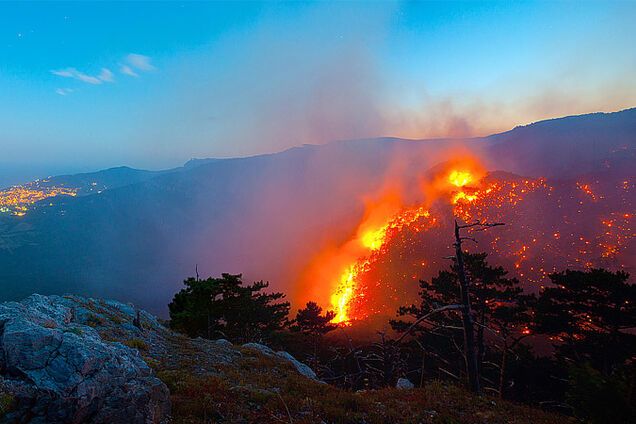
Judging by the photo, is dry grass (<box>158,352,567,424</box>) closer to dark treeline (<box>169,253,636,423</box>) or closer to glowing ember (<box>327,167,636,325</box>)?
dark treeline (<box>169,253,636,423</box>)

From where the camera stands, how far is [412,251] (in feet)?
369

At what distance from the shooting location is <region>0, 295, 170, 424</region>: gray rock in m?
6.67

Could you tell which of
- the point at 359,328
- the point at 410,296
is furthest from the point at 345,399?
the point at 410,296

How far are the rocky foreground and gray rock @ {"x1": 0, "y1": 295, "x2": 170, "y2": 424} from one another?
0.02 meters

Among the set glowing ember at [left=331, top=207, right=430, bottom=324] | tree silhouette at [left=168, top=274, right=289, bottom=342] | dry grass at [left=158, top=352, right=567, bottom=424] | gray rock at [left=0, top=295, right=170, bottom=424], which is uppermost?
gray rock at [left=0, top=295, right=170, bottom=424]

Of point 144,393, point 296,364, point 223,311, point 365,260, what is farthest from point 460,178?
point 144,393

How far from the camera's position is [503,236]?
10138 cm

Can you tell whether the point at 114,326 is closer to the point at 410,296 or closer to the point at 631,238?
the point at 410,296

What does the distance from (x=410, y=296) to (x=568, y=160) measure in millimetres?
117870

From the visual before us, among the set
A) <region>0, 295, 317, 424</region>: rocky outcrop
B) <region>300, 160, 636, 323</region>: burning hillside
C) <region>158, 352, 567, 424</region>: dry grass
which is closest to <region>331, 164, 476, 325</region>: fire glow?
<region>300, 160, 636, 323</region>: burning hillside

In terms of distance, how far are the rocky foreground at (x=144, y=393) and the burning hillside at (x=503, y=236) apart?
6984cm

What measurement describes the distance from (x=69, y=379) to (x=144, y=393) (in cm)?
171

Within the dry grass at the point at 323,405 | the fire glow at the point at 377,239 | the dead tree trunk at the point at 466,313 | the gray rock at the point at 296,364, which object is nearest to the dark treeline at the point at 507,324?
the gray rock at the point at 296,364

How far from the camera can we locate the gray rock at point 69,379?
6668 millimetres
